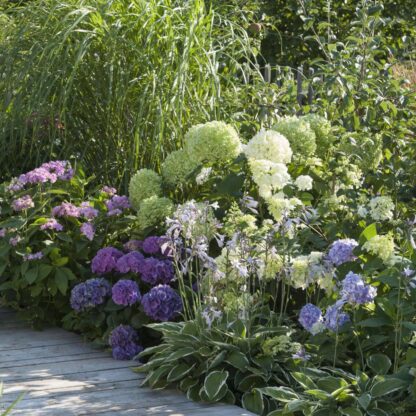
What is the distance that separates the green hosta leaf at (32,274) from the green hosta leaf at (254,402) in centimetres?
134

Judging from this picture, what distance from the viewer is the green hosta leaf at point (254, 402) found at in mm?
3205

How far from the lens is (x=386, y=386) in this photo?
292 centimetres

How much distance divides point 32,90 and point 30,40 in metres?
0.45

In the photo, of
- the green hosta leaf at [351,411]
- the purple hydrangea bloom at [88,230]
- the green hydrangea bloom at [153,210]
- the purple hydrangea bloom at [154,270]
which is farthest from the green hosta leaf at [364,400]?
the purple hydrangea bloom at [88,230]

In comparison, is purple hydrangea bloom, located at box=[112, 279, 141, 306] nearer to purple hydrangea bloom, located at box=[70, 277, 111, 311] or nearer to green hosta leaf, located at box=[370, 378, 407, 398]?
purple hydrangea bloom, located at box=[70, 277, 111, 311]

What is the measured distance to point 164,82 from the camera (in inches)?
189

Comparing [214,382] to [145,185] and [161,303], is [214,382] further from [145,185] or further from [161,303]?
[145,185]

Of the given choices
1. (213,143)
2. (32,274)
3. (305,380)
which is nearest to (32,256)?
(32,274)

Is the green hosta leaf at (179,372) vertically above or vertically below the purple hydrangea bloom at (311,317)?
below

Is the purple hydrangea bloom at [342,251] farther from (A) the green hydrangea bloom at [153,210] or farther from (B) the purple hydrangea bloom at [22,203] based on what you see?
(B) the purple hydrangea bloom at [22,203]

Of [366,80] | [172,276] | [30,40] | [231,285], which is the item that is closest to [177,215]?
[231,285]

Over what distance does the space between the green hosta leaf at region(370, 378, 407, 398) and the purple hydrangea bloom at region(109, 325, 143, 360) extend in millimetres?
1258

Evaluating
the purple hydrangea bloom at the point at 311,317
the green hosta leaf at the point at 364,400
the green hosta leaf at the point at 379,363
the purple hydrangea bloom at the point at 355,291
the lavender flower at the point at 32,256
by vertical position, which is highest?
the lavender flower at the point at 32,256

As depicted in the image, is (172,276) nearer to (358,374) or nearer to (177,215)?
(177,215)
